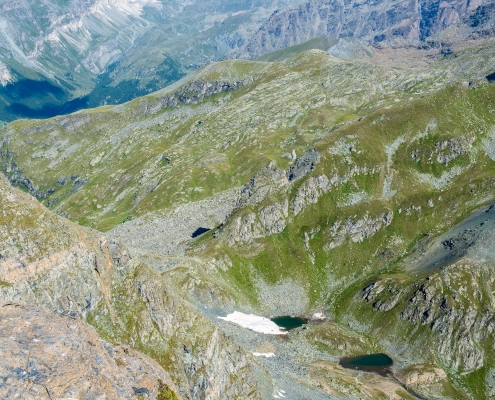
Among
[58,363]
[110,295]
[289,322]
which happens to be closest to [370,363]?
[289,322]

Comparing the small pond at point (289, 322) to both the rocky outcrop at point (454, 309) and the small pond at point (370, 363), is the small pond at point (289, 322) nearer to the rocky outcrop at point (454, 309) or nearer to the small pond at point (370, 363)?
the small pond at point (370, 363)

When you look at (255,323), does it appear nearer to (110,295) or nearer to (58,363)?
(110,295)

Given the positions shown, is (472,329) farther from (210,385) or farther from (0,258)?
(0,258)

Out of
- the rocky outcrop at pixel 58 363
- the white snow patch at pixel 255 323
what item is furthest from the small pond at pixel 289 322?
the rocky outcrop at pixel 58 363

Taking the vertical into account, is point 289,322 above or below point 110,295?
below

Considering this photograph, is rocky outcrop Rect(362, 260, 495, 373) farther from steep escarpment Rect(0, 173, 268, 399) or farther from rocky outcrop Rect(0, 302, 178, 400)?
rocky outcrop Rect(0, 302, 178, 400)

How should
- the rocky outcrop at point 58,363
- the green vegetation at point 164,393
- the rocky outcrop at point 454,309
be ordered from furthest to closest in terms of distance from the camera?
1. the rocky outcrop at point 454,309
2. the green vegetation at point 164,393
3. the rocky outcrop at point 58,363

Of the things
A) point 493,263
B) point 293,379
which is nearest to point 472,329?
point 493,263
